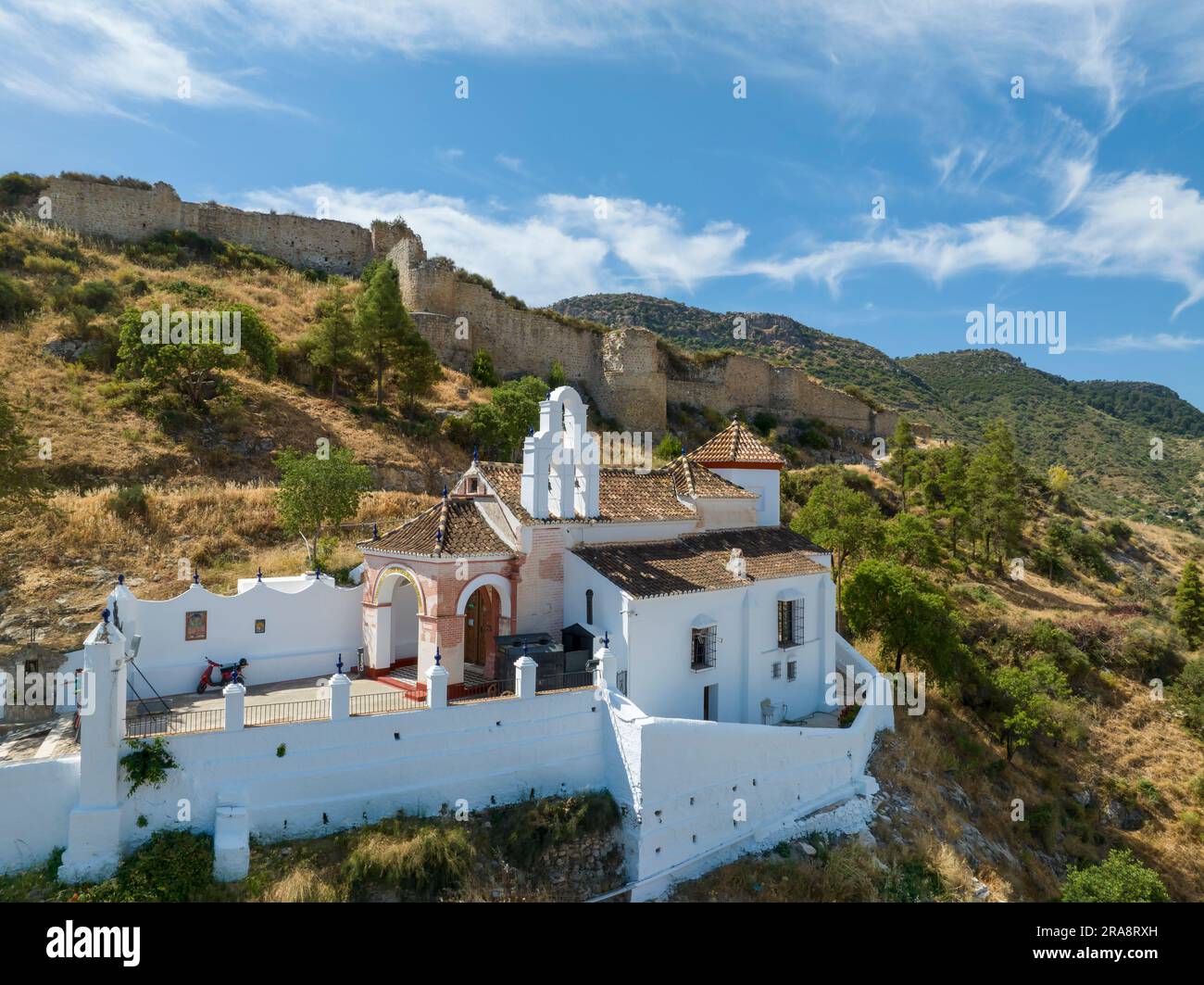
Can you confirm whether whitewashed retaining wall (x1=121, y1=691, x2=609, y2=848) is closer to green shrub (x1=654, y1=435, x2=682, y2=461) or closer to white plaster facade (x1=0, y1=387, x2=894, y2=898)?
white plaster facade (x1=0, y1=387, x2=894, y2=898)

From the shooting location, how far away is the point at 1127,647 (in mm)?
24156

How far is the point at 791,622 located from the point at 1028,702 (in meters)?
7.91

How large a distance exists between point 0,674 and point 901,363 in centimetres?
9621

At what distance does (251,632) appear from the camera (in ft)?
42.4

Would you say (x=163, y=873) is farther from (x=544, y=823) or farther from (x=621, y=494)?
(x=621, y=494)

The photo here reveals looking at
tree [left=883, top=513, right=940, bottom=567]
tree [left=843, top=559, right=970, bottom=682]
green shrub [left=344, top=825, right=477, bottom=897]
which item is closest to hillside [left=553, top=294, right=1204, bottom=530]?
tree [left=883, top=513, right=940, bottom=567]

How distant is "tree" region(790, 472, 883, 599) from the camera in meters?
21.9

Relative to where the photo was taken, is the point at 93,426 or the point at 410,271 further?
the point at 410,271

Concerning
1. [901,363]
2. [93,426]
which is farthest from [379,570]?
[901,363]

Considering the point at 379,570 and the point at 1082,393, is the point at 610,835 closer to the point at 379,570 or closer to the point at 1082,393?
the point at 379,570

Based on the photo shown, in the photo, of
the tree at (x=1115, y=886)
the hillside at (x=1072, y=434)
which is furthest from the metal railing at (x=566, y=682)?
the hillside at (x=1072, y=434)

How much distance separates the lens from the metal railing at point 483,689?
11.2 meters

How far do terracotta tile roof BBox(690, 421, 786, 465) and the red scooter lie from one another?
11.3 m

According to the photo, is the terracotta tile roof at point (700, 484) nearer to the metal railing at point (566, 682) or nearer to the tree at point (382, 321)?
the metal railing at point (566, 682)
